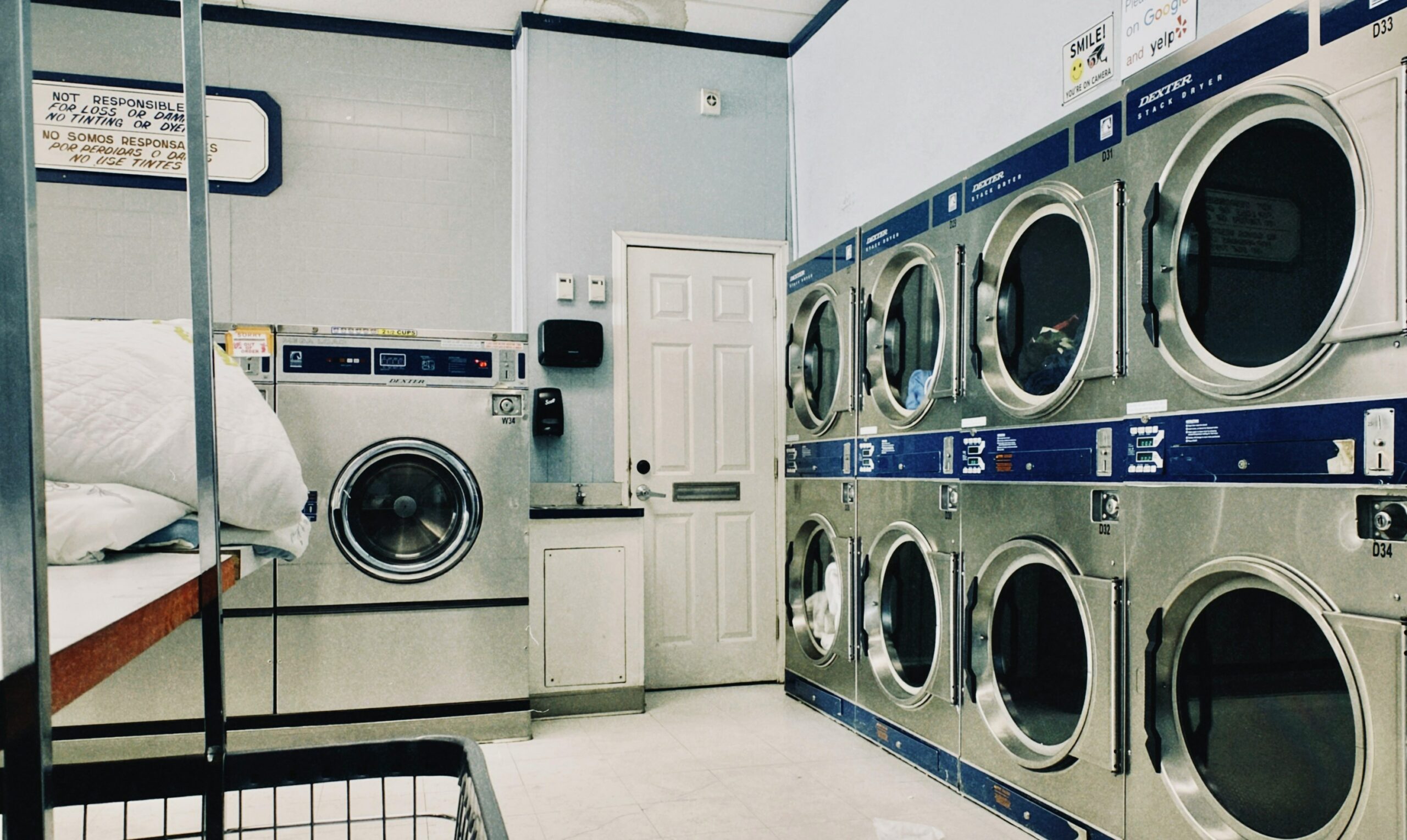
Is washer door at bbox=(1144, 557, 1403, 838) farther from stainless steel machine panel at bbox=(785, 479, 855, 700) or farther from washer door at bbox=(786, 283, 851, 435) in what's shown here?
washer door at bbox=(786, 283, 851, 435)

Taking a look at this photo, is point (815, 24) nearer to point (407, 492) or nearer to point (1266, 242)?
point (407, 492)

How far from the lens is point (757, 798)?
10.1 ft

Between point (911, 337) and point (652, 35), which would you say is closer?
point (911, 337)

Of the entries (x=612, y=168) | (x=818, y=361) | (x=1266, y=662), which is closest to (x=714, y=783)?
(x=1266, y=662)

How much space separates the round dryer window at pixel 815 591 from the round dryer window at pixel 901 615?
328 millimetres

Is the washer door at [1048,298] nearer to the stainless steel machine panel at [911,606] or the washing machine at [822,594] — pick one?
the stainless steel machine panel at [911,606]

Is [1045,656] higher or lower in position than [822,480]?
lower

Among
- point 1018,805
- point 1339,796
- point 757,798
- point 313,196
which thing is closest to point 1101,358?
point 1339,796

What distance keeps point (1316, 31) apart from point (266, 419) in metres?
2.03

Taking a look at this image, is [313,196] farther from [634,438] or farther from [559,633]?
[559,633]

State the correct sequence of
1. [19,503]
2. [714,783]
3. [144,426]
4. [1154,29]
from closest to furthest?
[19,503]
[144,426]
[1154,29]
[714,783]

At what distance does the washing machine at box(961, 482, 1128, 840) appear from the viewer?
2.37 m

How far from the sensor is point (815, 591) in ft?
14.3

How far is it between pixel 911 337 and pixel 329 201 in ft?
9.55
